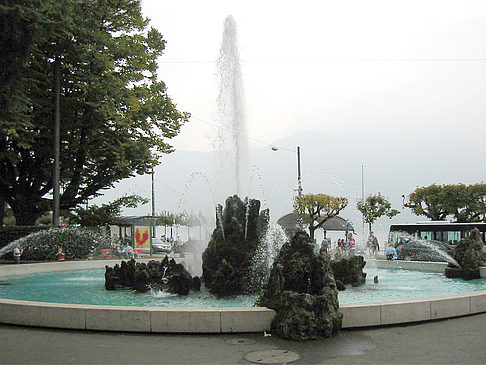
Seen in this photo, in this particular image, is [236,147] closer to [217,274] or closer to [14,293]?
[217,274]

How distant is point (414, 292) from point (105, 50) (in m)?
23.5

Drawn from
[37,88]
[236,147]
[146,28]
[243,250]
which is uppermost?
[146,28]

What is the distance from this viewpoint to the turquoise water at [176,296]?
12234 mm

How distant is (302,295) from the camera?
28.3 ft

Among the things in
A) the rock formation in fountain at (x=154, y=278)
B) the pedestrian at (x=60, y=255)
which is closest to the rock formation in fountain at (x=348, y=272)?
the rock formation in fountain at (x=154, y=278)

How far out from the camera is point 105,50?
30.1m

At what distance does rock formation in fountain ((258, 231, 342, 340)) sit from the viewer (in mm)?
8164

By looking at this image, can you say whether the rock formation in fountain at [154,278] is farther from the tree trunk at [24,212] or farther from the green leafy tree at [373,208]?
the green leafy tree at [373,208]

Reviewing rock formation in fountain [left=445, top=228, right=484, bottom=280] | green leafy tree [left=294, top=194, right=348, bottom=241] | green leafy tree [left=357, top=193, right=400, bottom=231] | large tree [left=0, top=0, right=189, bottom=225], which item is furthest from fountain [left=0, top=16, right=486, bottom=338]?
green leafy tree [left=357, top=193, right=400, bottom=231]

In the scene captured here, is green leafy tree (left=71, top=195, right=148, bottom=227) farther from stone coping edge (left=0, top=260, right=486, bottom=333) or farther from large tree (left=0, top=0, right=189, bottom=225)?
stone coping edge (left=0, top=260, right=486, bottom=333)

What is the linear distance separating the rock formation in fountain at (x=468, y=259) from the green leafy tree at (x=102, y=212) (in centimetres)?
2236

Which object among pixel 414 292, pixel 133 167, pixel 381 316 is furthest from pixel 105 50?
pixel 381 316

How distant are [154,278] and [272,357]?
24.0 ft

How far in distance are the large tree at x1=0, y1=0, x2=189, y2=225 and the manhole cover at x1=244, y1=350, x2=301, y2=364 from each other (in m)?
22.8
